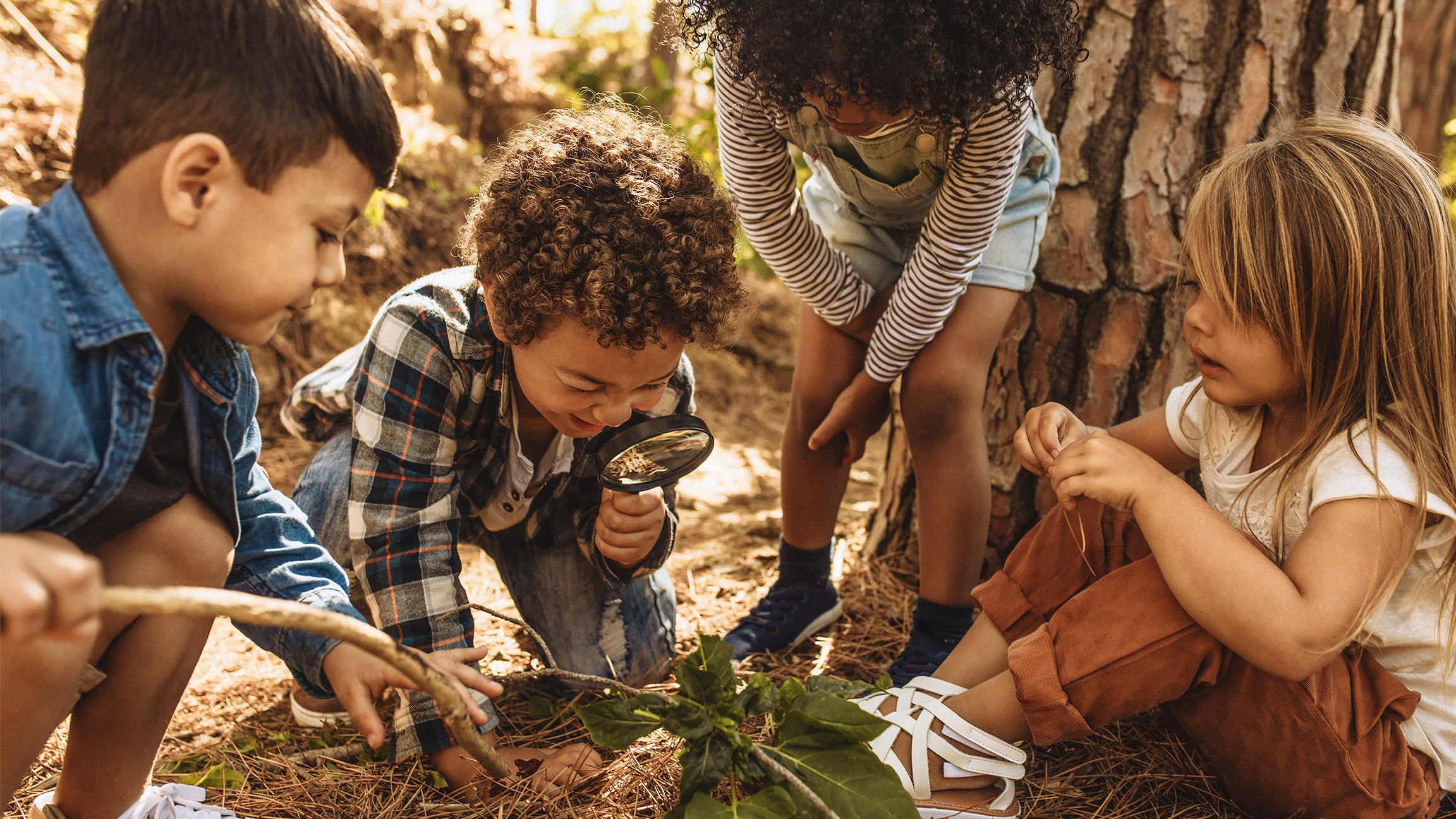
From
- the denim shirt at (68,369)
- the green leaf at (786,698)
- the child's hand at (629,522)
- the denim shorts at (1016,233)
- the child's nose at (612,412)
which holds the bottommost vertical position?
the green leaf at (786,698)

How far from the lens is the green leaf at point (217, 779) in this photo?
67.2 inches

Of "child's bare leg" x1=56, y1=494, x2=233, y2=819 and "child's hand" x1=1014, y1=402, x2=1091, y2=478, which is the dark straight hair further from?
"child's hand" x1=1014, y1=402, x2=1091, y2=478

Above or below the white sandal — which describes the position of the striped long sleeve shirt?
above

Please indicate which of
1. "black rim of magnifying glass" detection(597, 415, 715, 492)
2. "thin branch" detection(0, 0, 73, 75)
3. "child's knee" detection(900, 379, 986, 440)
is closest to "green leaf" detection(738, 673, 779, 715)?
"black rim of magnifying glass" detection(597, 415, 715, 492)

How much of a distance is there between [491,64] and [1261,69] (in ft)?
16.1

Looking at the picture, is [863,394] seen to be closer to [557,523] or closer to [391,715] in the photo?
[557,523]

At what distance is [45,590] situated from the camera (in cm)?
88

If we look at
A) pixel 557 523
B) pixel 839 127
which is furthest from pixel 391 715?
pixel 839 127

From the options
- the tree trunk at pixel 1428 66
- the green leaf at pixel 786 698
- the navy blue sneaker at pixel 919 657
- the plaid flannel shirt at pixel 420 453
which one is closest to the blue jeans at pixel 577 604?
the plaid flannel shirt at pixel 420 453

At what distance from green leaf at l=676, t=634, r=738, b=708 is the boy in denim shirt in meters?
0.33

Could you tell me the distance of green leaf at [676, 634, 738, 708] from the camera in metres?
1.47

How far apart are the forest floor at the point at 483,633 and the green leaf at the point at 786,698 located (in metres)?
0.30

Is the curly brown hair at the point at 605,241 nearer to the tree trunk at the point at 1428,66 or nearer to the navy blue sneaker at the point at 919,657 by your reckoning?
the navy blue sneaker at the point at 919,657

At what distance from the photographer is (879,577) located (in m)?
2.72
